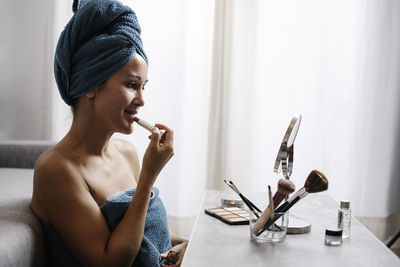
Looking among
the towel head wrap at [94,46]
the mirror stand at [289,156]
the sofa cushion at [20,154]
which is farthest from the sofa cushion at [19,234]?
the sofa cushion at [20,154]

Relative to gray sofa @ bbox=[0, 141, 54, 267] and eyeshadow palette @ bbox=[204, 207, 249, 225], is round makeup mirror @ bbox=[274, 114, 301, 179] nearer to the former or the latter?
eyeshadow palette @ bbox=[204, 207, 249, 225]

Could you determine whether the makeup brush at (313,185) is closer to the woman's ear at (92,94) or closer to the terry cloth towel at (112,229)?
the terry cloth towel at (112,229)

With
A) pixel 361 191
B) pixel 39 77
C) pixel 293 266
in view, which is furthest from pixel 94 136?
pixel 361 191

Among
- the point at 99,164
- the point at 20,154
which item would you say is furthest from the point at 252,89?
the point at 99,164

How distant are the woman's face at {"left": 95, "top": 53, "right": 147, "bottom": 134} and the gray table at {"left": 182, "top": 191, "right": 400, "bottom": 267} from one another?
313mm

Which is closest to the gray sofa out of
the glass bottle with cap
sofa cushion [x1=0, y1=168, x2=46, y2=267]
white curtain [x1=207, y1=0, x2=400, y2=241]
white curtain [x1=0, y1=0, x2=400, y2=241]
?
sofa cushion [x1=0, y1=168, x2=46, y2=267]

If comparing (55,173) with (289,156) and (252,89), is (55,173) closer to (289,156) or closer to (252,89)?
(289,156)

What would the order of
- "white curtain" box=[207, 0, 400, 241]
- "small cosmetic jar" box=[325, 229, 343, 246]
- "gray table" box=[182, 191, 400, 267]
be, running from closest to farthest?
"gray table" box=[182, 191, 400, 267], "small cosmetic jar" box=[325, 229, 343, 246], "white curtain" box=[207, 0, 400, 241]

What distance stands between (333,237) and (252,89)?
5.26ft

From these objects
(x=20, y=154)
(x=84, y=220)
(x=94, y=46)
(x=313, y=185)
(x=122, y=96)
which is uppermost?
(x=94, y=46)

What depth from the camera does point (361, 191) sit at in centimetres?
253

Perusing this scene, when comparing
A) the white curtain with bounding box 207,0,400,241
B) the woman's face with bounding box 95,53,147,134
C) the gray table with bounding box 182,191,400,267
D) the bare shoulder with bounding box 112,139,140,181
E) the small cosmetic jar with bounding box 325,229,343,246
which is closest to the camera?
the gray table with bounding box 182,191,400,267

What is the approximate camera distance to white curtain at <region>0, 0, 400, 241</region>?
246 cm

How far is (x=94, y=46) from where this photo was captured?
1.07 meters
